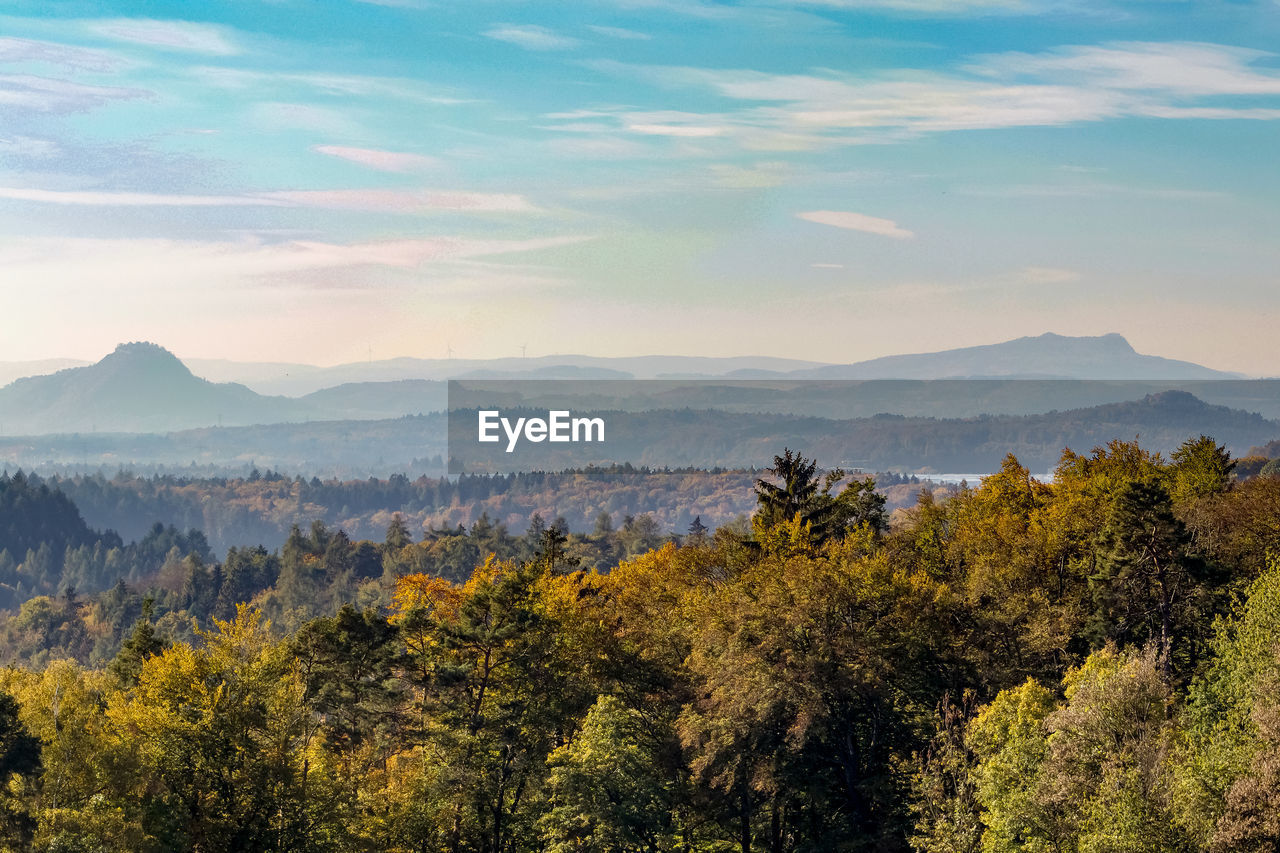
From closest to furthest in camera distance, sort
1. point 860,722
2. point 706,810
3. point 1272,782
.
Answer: point 1272,782
point 706,810
point 860,722

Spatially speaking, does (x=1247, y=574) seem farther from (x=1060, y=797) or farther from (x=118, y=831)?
(x=118, y=831)

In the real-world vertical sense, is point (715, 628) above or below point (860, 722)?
above

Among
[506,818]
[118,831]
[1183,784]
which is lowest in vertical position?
[506,818]

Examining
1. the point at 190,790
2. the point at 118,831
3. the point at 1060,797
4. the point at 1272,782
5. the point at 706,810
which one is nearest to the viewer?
the point at 1272,782

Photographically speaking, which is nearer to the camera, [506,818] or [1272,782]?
[1272,782]

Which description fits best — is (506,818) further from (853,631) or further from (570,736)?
(853,631)

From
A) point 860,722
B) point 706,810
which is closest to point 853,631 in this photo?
point 860,722

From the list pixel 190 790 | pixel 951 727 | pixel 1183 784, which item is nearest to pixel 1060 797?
pixel 1183 784
